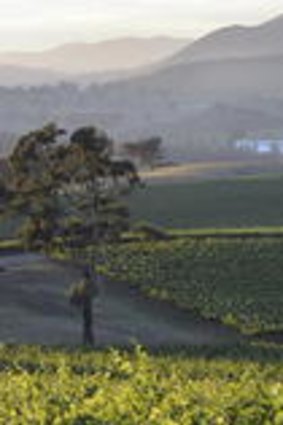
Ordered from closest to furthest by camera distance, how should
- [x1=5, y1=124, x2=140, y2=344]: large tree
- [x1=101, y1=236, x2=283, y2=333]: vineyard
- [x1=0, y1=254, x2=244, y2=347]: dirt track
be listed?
[x1=5, y1=124, x2=140, y2=344]: large tree
[x1=0, y1=254, x2=244, y2=347]: dirt track
[x1=101, y1=236, x2=283, y2=333]: vineyard

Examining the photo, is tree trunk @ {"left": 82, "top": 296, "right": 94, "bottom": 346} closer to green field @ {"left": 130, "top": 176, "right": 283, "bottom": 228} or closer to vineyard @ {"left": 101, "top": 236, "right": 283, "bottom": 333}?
vineyard @ {"left": 101, "top": 236, "right": 283, "bottom": 333}

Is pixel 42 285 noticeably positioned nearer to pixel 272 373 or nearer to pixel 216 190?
pixel 272 373

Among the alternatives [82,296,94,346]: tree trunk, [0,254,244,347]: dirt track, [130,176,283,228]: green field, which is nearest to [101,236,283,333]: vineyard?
[0,254,244,347]: dirt track

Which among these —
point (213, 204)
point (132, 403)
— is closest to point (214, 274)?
point (213, 204)

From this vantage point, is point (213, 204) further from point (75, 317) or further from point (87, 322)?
point (87, 322)

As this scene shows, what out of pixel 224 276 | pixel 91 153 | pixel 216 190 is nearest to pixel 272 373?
pixel 91 153

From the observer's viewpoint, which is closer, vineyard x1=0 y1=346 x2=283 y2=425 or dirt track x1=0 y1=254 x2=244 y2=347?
vineyard x1=0 y1=346 x2=283 y2=425

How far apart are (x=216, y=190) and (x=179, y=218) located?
82.8 feet

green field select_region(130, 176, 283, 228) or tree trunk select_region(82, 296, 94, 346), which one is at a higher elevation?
green field select_region(130, 176, 283, 228)

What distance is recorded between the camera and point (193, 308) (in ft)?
224

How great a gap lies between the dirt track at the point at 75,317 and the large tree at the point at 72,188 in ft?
10.5

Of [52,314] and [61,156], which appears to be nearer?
[61,156]

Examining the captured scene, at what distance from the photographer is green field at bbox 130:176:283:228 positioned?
113m

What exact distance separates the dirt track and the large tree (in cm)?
320
